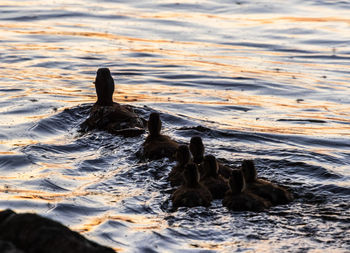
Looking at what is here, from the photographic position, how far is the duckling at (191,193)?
7.59m

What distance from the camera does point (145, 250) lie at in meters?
6.76

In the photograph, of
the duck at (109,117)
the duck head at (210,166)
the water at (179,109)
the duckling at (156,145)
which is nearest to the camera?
the water at (179,109)

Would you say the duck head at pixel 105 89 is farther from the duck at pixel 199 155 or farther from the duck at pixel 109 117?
the duck at pixel 199 155

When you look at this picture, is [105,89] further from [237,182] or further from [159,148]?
[237,182]

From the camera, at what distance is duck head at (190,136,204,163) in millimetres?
8734

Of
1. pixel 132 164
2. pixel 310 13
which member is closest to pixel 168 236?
pixel 132 164

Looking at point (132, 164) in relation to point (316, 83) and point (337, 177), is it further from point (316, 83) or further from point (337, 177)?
point (316, 83)

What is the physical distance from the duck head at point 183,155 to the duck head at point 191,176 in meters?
0.65

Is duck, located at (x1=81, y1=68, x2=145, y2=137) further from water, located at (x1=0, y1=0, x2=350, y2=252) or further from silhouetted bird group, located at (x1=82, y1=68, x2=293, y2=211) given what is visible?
silhouetted bird group, located at (x1=82, y1=68, x2=293, y2=211)

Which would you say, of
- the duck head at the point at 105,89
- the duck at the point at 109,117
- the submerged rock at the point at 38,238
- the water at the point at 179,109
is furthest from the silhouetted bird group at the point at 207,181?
the submerged rock at the point at 38,238

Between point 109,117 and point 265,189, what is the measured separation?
368 cm

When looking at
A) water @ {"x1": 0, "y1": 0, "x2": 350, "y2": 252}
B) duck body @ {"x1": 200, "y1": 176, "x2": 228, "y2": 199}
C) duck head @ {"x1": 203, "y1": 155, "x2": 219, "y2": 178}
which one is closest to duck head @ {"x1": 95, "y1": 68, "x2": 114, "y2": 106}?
water @ {"x1": 0, "y1": 0, "x2": 350, "y2": 252}

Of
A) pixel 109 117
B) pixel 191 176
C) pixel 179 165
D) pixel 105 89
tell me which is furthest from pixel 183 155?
pixel 105 89

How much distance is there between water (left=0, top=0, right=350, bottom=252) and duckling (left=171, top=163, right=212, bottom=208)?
12 cm
